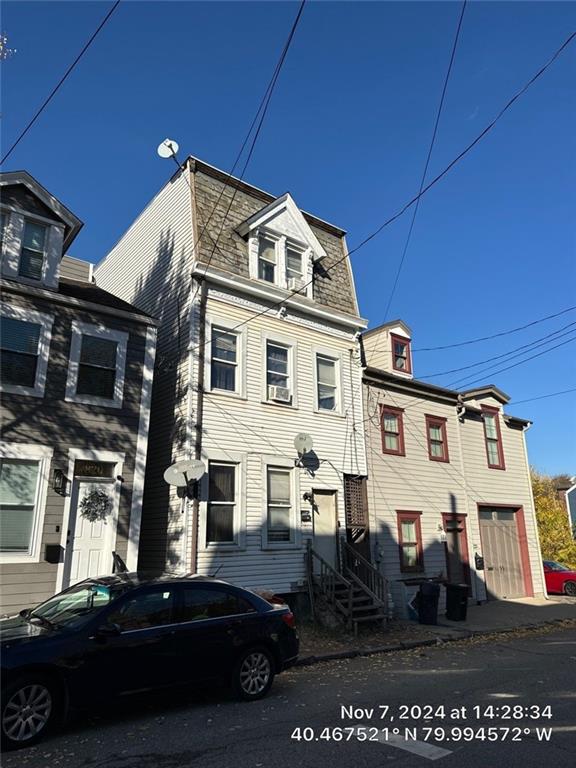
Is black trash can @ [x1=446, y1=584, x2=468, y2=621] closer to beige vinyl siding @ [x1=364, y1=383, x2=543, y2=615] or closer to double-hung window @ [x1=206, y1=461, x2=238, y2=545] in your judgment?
beige vinyl siding @ [x1=364, y1=383, x2=543, y2=615]

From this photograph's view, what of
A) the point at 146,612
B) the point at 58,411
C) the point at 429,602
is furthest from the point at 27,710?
the point at 429,602

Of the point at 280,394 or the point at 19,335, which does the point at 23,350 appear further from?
the point at 280,394

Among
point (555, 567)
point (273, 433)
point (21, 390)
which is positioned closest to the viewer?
point (21, 390)

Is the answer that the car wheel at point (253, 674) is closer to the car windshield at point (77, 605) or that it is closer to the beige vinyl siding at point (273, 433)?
the car windshield at point (77, 605)

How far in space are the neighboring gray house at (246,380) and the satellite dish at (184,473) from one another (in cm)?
63

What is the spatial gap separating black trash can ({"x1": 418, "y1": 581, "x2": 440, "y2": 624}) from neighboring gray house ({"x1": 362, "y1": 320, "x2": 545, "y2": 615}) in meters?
0.74

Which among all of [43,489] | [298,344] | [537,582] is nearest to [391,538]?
[298,344]

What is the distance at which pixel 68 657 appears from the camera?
5.99 meters

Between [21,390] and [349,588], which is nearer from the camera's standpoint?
[21,390]

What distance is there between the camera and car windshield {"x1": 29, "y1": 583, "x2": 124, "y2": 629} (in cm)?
653

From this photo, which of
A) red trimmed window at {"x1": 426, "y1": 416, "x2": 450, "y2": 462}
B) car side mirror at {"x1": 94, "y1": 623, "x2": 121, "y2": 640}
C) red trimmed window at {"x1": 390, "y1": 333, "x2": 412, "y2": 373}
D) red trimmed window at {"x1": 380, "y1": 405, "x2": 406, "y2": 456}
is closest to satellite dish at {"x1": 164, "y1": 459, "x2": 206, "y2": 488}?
car side mirror at {"x1": 94, "y1": 623, "x2": 121, "y2": 640}

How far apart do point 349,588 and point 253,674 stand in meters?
6.05

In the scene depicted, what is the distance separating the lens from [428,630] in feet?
45.6

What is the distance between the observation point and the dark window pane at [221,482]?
13156 mm
